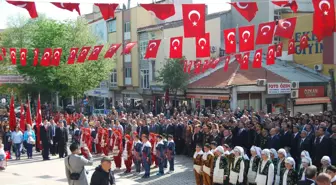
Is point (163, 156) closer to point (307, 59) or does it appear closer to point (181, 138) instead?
point (181, 138)

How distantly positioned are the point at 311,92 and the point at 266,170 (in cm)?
2242

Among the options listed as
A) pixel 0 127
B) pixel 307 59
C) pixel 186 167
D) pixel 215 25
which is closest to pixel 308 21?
pixel 307 59

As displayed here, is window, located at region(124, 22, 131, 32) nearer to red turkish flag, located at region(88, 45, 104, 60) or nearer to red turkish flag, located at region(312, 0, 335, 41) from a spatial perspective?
red turkish flag, located at region(88, 45, 104, 60)

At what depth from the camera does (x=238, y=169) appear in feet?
37.4

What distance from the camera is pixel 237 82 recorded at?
28891 millimetres

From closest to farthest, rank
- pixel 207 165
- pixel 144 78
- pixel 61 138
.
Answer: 1. pixel 207 165
2. pixel 61 138
3. pixel 144 78

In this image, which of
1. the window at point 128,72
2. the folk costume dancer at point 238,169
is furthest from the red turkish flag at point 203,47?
the window at point 128,72

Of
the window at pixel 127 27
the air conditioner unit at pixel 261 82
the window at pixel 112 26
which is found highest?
the window at pixel 112 26

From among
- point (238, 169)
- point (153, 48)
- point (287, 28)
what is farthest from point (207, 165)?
point (153, 48)

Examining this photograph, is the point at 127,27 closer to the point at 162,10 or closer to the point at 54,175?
the point at 54,175

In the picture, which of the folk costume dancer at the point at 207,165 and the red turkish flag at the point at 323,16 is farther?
the red turkish flag at the point at 323,16

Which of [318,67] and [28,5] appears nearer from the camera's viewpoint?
[28,5]

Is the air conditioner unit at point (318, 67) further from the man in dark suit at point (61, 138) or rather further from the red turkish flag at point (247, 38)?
the man in dark suit at point (61, 138)

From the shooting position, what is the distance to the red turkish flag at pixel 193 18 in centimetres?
1360
